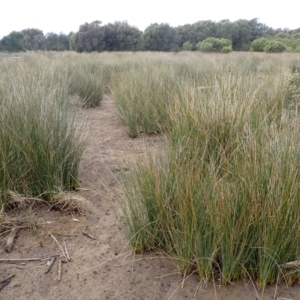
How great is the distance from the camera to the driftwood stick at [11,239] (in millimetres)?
1809

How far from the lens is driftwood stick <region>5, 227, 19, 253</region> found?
1.81 metres

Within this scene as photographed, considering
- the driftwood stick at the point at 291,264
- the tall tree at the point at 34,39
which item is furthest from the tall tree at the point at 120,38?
the driftwood stick at the point at 291,264

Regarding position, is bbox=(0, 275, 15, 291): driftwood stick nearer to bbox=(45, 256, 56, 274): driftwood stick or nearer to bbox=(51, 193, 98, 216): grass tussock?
bbox=(45, 256, 56, 274): driftwood stick

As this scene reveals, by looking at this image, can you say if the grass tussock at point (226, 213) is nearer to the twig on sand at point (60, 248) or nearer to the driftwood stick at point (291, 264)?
the driftwood stick at point (291, 264)

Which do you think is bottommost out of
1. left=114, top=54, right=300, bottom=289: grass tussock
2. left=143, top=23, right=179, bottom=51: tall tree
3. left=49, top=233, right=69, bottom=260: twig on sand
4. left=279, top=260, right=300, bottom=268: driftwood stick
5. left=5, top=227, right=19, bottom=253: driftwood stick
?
left=49, top=233, right=69, bottom=260: twig on sand

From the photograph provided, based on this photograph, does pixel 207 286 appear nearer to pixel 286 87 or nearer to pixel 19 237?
pixel 19 237

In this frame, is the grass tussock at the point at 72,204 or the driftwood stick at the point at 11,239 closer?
the driftwood stick at the point at 11,239

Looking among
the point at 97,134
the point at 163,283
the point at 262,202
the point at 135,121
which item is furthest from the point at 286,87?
the point at 163,283

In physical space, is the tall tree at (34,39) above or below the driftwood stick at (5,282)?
above

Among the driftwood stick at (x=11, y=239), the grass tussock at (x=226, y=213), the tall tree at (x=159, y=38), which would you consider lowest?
the driftwood stick at (x=11, y=239)

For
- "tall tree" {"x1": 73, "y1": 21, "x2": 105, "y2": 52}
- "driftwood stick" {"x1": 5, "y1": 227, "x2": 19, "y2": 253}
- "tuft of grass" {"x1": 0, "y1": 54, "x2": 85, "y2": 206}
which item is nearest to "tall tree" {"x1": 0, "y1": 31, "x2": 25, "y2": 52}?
"tall tree" {"x1": 73, "y1": 21, "x2": 105, "y2": 52}

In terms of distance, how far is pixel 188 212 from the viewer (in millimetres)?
1548

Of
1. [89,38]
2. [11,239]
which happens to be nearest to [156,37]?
[89,38]

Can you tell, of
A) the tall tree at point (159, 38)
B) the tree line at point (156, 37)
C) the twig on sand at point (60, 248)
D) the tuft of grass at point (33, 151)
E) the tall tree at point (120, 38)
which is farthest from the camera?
the tall tree at point (159, 38)
